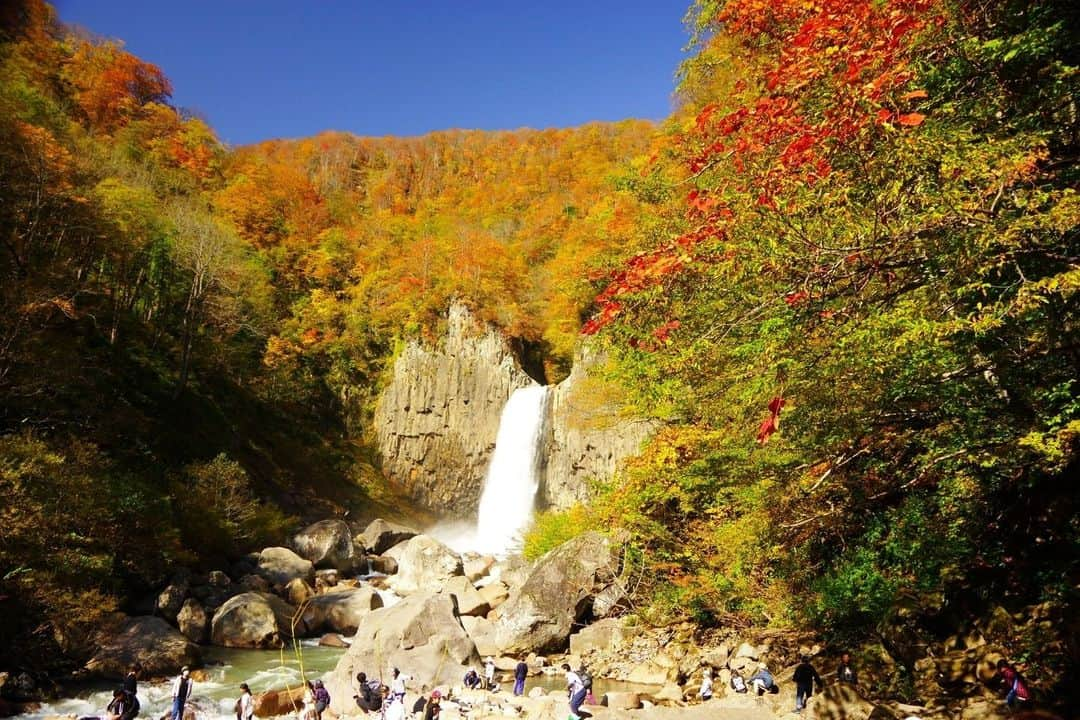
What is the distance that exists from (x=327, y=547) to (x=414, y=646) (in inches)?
502

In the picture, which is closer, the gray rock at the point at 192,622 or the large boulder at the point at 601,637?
the large boulder at the point at 601,637

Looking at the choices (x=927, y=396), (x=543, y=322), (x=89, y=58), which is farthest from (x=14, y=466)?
(x=89, y=58)

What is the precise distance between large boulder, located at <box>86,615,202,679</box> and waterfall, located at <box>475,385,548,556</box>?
2008 centimetres

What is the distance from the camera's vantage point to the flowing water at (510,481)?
34.5m

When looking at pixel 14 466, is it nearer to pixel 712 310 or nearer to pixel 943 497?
pixel 712 310

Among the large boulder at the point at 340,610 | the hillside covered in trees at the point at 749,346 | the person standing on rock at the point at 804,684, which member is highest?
the hillside covered in trees at the point at 749,346

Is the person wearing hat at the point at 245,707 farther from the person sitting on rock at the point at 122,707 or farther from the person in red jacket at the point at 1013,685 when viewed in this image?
the person in red jacket at the point at 1013,685

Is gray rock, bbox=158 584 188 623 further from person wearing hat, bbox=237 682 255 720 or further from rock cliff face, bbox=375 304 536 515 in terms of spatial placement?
rock cliff face, bbox=375 304 536 515

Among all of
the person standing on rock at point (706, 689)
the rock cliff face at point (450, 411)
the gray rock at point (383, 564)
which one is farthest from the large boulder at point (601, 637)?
the rock cliff face at point (450, 411)

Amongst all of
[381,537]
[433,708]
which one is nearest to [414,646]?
[433,708]

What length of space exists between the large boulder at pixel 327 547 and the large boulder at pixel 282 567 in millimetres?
1776

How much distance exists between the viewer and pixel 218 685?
44.1ft

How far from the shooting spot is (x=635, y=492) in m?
16.7

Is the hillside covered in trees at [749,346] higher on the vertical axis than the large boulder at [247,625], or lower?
higher
